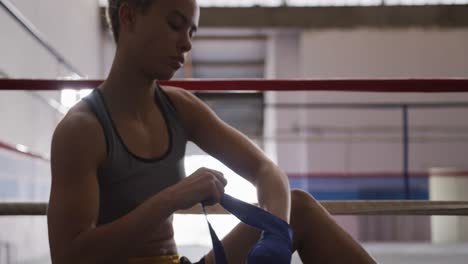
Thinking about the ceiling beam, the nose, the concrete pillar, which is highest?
the ceiling beam

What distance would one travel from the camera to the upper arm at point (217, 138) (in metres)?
→ 1.02

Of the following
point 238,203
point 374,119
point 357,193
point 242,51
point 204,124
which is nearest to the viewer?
point 238,203

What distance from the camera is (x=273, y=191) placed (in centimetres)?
95

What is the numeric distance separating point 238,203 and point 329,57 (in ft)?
20.3

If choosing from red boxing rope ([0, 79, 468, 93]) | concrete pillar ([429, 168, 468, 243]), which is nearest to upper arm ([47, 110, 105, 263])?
red boxing rope ([0, 79, 468, 93])

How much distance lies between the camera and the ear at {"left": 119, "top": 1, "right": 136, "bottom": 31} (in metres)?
0.90

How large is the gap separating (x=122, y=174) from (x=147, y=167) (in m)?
0.04

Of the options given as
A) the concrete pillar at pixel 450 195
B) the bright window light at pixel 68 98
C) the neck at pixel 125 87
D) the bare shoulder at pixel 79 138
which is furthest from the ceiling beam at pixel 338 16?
the bare shoulder at pixel 79 138

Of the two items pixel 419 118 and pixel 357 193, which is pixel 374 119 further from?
pixel 357 193

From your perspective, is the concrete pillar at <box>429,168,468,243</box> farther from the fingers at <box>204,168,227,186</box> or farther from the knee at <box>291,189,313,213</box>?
the fingers at <box>204,168,227,186</box>

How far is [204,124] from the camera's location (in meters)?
1.04

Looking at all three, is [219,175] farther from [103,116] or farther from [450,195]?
[450,195]

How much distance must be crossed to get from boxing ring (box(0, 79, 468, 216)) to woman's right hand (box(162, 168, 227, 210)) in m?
0.57

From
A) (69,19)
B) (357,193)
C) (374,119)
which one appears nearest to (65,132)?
(69,19)
